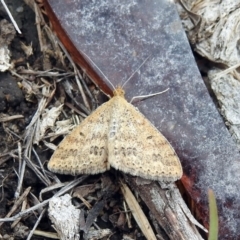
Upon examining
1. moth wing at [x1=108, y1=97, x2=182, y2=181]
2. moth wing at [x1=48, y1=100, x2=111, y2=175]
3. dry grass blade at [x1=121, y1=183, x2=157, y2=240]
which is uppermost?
moth wing at [x1=48, y1=100, x2=111, y2=175]

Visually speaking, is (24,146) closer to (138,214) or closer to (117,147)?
(117,147)

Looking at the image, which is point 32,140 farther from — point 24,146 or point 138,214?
point 138,214

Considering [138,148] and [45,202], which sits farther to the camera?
[138,148]

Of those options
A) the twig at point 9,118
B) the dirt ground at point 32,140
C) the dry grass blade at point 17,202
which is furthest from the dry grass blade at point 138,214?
the twig at point 9,118

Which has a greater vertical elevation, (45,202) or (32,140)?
(32,140)

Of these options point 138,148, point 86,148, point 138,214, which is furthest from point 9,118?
point 138,214

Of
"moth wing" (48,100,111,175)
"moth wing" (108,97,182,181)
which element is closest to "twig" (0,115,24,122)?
"moth wing" (48,100,111,175)

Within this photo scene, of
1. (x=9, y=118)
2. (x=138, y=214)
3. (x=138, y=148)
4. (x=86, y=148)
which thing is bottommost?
(x=138, y=214)

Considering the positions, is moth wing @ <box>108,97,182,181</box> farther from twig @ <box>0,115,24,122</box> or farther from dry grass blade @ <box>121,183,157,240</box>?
twig @ <box>0,115,24,122</box>

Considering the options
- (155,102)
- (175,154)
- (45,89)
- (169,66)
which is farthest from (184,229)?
(45,89)
